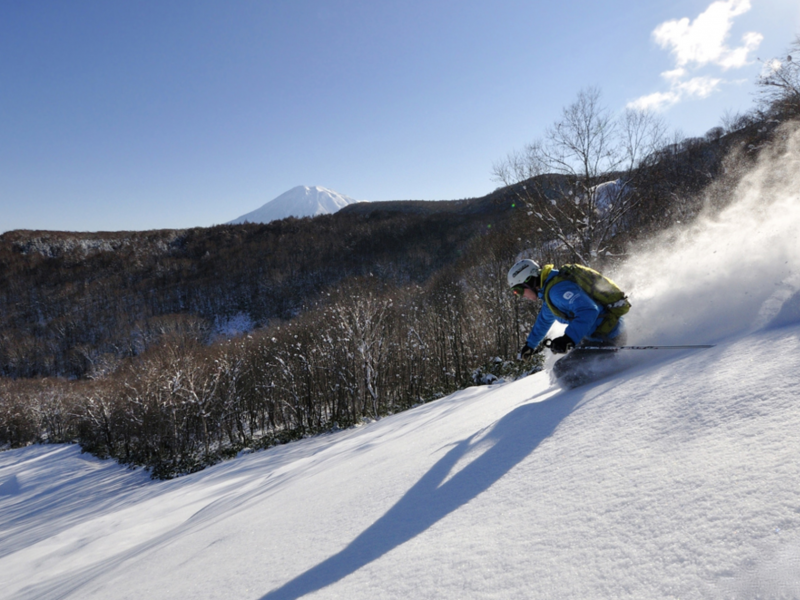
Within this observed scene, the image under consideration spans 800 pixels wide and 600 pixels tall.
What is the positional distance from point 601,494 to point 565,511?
6.9 inches

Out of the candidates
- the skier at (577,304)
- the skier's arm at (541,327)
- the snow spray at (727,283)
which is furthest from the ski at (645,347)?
the skier's arm at (541,327)

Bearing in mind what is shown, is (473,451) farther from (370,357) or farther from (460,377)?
(460,377)

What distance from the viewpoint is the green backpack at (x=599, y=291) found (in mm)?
4238

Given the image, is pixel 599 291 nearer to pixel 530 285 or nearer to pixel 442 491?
pixel 530 285

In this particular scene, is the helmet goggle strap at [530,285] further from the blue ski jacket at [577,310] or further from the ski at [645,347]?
the ski at [645,347]

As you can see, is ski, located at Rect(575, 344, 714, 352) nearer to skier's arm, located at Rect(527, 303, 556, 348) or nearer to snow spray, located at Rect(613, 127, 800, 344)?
snow spray, located at Rect(613, 127, 800, 344)

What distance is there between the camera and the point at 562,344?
13.5 feet

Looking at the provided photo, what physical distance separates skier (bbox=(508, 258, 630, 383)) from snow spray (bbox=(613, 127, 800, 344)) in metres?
0.34

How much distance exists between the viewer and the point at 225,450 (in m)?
19.8

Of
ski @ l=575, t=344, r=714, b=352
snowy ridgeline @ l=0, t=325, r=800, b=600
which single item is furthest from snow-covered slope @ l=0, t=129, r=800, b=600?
ski @ l=575, t=344, r=714, b=352

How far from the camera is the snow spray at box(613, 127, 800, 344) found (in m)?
3.41

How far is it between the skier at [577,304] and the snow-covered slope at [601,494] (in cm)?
37

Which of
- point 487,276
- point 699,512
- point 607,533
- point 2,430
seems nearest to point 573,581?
point 607,533

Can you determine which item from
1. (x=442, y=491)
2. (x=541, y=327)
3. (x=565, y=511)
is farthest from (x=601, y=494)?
(x=541, y=327)
